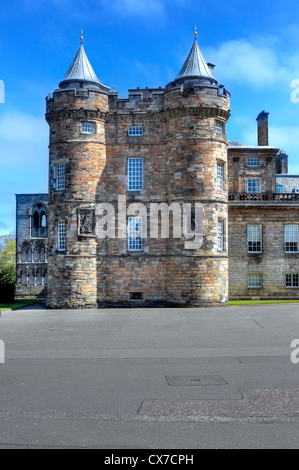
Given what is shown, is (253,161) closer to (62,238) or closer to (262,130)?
(262,130)

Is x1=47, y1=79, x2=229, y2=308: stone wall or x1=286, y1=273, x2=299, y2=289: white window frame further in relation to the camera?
x1=286, y1=273, x2=299, y2=289: white window frame

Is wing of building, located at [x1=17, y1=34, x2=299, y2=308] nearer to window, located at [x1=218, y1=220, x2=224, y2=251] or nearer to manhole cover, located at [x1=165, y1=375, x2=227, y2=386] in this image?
window, located at [x1=218, y1=220, x2=224, y2=251]

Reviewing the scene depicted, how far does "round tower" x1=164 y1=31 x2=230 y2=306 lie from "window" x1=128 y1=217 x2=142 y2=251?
206 cm

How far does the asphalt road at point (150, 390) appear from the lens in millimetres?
7109

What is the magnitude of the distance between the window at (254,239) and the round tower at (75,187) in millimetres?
12807

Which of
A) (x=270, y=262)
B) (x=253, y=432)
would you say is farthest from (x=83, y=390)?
(x=270, y=262)

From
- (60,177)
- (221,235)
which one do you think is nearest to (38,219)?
(60,177)

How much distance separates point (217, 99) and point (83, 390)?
2702cm

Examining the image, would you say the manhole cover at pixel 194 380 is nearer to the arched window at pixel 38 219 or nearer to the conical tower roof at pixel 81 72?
the conical tower roof at pixel 81 72

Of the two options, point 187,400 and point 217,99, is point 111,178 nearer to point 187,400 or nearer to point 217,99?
point 217,99

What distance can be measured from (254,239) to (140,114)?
13.3m

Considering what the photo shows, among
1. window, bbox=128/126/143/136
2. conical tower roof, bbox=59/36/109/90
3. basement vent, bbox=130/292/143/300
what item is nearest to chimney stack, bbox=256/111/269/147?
window, bbox=128/126/143/136

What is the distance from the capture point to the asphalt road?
23.3 ft

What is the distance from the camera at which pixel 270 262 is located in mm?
39906
